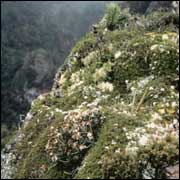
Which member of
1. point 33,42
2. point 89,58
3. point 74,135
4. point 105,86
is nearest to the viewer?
point 74,135

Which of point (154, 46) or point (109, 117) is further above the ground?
point (154, 46)

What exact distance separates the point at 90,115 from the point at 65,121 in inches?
21.1

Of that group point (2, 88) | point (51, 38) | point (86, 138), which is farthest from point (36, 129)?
point (51, 38)

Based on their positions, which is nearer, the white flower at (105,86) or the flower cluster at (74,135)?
the flower cluster at (74,135)

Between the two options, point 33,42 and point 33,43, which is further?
point 33,42

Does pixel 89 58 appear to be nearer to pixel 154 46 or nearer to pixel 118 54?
pixel 118 54

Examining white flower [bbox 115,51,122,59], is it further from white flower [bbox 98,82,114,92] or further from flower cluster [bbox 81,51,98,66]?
white flower [bbox 98,82,114,92]

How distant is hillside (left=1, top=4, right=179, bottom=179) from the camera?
859cm

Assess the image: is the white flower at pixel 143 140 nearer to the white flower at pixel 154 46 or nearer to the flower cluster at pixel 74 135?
the flower cluster at pixel 74 135

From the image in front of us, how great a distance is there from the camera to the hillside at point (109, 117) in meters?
8.59

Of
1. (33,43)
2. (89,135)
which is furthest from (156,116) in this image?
(33,43)

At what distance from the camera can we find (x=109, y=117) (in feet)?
32.6

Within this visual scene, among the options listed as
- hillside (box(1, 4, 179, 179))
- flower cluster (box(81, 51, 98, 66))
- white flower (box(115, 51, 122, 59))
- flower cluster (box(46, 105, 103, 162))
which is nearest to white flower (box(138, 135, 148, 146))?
hillside (box(1, 4, 179, 179))

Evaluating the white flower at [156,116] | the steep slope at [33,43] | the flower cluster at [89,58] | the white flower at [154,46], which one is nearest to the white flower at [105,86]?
the white flower at [154,46]
